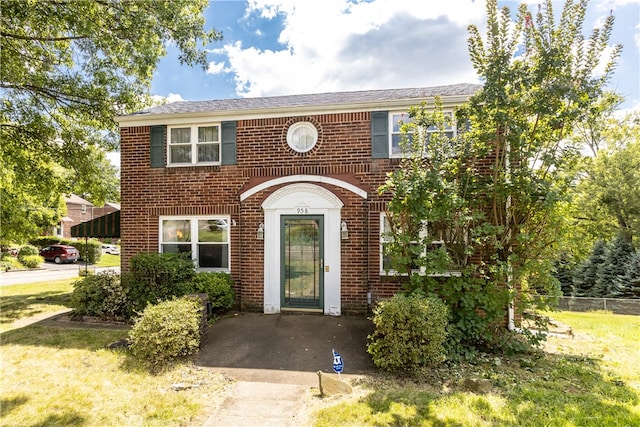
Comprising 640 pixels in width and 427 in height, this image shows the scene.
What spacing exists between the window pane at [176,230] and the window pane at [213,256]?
0.57 m

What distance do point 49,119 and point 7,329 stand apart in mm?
8365

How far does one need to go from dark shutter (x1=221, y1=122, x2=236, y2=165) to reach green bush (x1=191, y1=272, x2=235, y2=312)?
2964mm

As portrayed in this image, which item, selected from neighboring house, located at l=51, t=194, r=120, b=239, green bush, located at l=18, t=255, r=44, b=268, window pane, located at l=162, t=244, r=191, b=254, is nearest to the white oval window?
window pane, located at l=162, t=244, r=191, b=254

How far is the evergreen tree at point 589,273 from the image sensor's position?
18.4 metres

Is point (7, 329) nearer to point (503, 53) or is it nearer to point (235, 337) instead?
point (235, 337)

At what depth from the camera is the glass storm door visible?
26.0 ft

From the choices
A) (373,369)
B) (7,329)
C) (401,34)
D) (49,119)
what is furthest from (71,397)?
(49,119)

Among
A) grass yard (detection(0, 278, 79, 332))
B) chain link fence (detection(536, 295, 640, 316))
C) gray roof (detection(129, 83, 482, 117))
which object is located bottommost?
chain link fence (detection(536, 295, 640, 316))

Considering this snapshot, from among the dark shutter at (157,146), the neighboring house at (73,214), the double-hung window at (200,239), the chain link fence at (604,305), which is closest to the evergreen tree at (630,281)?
the chain link fence at (604,305)

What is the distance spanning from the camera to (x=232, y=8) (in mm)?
9859

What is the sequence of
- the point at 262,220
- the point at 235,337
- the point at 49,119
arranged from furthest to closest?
the point at 49,119 < the point at 262,220 < the point at 235,337

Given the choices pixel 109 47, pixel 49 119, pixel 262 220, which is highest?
pixel 109 47

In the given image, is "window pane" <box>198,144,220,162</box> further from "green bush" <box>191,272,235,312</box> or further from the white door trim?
"green bush" <box>191,272,235,312</box>

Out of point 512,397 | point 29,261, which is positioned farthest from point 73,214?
point 512,397
